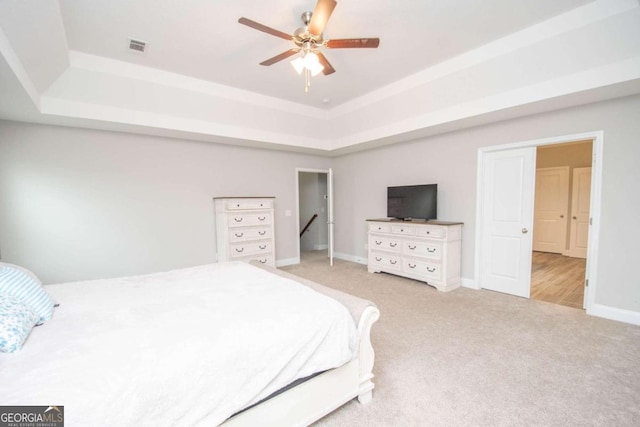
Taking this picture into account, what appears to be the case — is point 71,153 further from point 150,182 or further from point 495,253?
point 495,253

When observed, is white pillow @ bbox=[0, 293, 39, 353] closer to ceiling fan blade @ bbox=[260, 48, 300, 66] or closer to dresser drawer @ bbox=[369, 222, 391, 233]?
ceiling fan blade @ bbox=[260, 48, 300, 66]

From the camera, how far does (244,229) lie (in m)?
4.53

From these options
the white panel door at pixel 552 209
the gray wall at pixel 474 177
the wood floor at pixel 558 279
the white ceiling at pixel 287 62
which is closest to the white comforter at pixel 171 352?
the white ceiling at pixel 287 62

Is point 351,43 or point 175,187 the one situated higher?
point 351,43

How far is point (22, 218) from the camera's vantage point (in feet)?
10.9

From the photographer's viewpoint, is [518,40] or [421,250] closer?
[518,40]

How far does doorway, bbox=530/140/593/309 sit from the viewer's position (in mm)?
5715

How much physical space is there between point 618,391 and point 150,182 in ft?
17.9

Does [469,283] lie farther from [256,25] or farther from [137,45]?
[137,45]

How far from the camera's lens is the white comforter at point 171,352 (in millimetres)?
980

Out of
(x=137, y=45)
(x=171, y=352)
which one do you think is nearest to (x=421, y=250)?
(x=171, y=352)

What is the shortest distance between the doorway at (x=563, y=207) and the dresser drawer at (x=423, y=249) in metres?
2.49

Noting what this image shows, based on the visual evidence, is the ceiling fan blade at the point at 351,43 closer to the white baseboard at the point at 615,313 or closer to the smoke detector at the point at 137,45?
the smoke detector at the point at 137,45

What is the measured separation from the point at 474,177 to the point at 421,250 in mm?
1316
